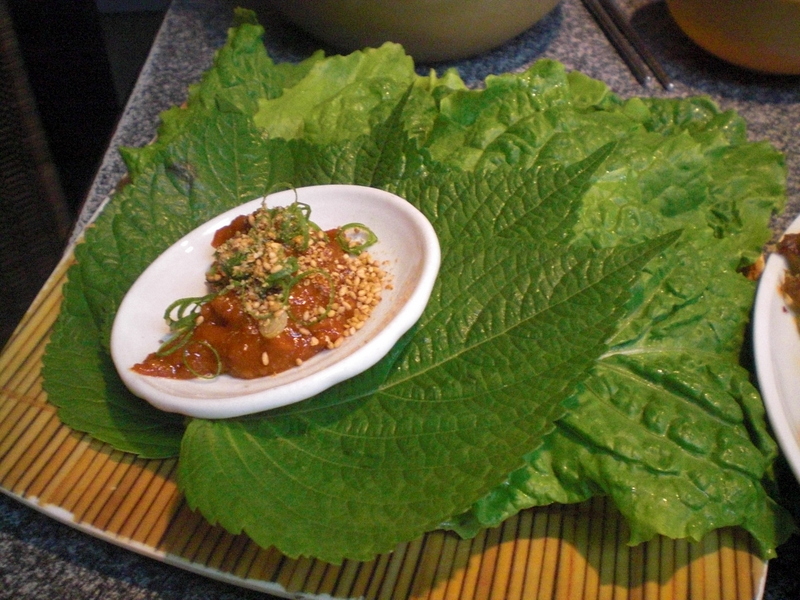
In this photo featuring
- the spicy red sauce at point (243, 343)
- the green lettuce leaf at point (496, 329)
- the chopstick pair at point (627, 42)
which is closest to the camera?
the green lettuce leaf at point (496, 329)

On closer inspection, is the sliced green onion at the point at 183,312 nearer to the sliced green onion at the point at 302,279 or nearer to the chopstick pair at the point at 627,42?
the sliced green onion at the point at 302,279

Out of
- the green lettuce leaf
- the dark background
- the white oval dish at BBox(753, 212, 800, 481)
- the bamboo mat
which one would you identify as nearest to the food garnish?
the green lettuce leaf

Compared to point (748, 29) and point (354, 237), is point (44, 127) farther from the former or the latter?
point (748, 29)

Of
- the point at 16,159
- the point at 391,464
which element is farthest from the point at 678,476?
the point at 16,159

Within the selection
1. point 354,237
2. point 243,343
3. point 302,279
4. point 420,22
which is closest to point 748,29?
point 420,22

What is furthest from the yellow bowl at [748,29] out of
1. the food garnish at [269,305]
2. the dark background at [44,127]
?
the dark background at [44,127]

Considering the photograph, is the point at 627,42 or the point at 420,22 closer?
the point at 420,22

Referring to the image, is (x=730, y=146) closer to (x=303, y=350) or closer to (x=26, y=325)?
(x=303, y=350)
